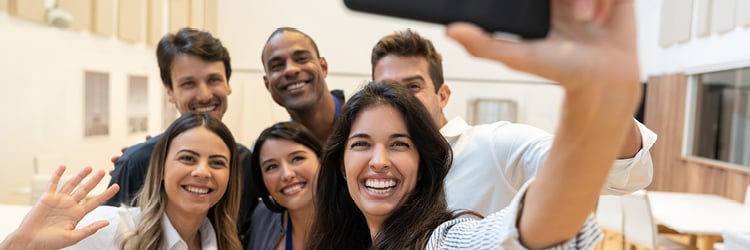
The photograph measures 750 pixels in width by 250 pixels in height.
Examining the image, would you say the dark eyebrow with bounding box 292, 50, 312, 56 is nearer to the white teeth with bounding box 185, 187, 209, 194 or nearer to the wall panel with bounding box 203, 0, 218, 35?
the white teeth with bounding box 185, 187, 209, 194

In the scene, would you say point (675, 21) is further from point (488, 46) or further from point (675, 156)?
point (488, 46)

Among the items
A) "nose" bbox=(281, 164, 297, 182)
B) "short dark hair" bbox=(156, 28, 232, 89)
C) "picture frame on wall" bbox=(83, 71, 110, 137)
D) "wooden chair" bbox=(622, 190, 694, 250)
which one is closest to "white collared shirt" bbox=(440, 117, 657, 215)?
"nose" bbox=(281, 164, 297, 182)

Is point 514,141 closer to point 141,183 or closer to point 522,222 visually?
point 522,222

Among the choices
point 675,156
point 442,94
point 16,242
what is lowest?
point 675,156

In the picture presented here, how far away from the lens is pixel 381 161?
1.35 meters

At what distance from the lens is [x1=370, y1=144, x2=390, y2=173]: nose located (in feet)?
4.43

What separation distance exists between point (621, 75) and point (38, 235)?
60.6 inches

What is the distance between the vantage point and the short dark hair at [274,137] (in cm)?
208

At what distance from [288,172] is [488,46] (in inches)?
61.3

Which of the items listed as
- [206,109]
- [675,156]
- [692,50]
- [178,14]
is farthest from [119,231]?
[675,156]

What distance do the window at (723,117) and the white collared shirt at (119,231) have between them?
5567mm

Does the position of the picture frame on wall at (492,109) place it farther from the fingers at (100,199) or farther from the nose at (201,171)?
the fingers at (100,199)

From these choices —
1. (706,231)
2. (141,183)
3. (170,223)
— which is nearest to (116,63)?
(141,183)

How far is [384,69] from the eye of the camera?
2.08 metres
